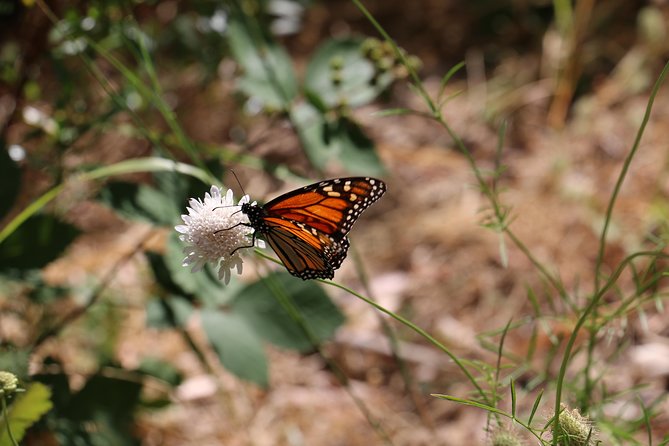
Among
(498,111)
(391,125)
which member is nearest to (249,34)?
(391,125)

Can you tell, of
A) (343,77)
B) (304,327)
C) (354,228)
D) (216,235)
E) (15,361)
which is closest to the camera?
(216,235)

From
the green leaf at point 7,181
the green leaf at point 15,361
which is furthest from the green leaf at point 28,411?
the green leaf at point 7,181

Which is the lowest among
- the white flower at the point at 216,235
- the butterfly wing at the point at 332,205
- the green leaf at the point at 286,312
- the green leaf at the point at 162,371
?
the white flower at the point at 216,235

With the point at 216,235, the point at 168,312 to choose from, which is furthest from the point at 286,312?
the point at 216,235

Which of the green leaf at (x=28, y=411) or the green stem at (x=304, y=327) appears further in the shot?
the green stem at (x=304, y=327)

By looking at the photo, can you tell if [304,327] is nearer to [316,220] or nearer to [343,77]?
[316,220]

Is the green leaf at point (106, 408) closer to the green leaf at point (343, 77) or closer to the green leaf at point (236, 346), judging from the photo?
the green leaf at point (236, 346)

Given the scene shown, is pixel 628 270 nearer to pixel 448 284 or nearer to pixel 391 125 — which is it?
pixel 448 284
